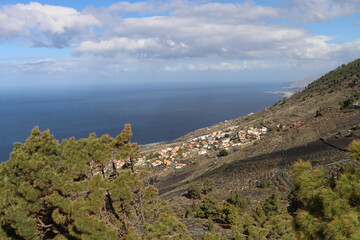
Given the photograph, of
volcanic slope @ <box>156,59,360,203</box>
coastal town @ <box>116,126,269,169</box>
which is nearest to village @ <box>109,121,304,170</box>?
coastal town @ <box>116,126,269,169</box>

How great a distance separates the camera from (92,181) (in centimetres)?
698

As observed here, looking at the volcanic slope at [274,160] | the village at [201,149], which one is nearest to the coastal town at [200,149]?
the village at [201,149]

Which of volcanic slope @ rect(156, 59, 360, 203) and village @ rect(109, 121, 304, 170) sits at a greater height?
volcanic slope @ rect(156, 59, 360, 203)

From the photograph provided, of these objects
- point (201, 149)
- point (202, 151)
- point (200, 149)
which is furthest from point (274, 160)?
point (200, 149)

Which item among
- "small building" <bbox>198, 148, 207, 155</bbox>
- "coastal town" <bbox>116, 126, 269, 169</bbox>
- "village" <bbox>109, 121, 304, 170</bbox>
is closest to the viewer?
"village" <bbox>109, 121, 304, 170</bbox>

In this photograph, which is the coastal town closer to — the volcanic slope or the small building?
the small building

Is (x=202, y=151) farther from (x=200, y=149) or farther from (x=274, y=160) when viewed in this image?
(x=274, y=160)

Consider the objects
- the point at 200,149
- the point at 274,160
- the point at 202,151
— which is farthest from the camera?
the point at 200,149

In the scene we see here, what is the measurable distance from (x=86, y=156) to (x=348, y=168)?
5939 millimetres

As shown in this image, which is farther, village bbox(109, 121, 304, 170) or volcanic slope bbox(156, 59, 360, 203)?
village bbox(109, 121, 304, 170)

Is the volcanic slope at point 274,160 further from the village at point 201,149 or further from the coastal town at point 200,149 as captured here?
the coastal town at point 200,149

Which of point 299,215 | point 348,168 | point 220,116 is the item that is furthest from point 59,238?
point 220,116

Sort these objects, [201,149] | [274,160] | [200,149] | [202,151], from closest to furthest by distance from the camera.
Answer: [274,160] < [202,151] < [201,149] < [200,149]

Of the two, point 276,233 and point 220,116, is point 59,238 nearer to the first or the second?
point 276,233
